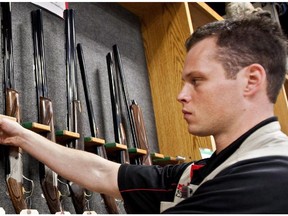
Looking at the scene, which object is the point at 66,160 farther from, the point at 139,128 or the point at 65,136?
the point at 139,128

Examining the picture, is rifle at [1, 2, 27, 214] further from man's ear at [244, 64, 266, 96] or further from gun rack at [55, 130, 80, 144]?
man's ear at [244, 64, 266, 96]

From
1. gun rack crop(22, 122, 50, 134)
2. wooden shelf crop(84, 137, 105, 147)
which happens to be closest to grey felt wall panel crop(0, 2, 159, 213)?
wooden shelf crop(84, 137, 105, 147)

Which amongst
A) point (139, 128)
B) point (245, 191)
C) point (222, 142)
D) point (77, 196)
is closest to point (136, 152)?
point (139, 128)

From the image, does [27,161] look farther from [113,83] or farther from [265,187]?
[265,187]

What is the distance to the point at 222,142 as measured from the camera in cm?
101

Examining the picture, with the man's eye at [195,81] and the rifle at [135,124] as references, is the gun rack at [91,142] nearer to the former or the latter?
the rifle at [135,124]

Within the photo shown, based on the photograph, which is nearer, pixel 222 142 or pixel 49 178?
pixel 222 142

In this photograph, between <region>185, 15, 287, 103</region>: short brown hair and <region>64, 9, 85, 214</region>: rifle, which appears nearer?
<region>185, 15, 287, 103</region>: short brown hair

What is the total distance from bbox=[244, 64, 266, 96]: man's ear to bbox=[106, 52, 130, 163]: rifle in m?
0.60

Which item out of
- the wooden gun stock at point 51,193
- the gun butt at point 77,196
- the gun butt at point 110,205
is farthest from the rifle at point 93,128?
the wooden gun stock at point 51,193

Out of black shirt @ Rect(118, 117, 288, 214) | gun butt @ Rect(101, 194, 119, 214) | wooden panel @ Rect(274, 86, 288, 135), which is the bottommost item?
black shirt @ Rect(118, 117, 288, 214)

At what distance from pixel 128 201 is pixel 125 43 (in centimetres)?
94

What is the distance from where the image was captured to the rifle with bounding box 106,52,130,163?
149cm

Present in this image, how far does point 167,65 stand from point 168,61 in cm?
2
